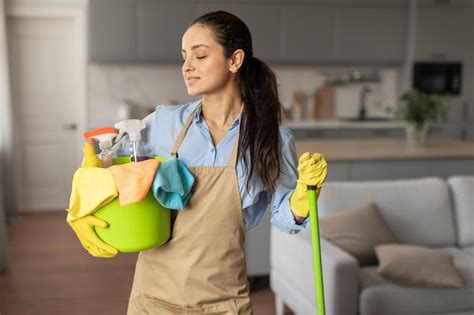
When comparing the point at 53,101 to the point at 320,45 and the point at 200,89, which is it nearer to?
the point at 320,45

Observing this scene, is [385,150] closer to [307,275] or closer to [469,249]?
[469,249]

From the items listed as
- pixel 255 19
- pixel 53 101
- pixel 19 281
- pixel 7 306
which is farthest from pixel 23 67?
pixel 7 306

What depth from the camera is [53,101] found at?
19.4ft

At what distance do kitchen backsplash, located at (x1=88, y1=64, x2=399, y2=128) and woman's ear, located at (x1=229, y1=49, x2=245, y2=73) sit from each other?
13.7ft

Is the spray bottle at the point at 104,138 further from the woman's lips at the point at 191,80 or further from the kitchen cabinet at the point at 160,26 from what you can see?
the kitchen cabinet at the point at 160,26

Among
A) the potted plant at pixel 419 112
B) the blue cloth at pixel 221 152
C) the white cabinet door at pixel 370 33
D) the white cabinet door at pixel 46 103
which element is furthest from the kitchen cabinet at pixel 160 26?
the blue cloth at pixel 221 152

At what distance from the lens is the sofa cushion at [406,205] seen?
10.2ft

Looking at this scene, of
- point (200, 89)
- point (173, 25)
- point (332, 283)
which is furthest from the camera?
point (173, 25)

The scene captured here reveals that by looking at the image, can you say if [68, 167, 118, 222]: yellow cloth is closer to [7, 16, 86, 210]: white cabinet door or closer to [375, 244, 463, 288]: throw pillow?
[375, 244, 463, 288]: throw pillow

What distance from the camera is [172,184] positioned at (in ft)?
4.18

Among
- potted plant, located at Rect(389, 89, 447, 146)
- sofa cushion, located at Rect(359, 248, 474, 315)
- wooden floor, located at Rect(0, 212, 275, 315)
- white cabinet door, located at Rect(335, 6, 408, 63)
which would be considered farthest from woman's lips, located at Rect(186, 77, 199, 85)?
white cabinet door, located at Rect(335, 6, 408, 63)

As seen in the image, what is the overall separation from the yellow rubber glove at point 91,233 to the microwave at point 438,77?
5.38 m

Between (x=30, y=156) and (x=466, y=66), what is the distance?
463 centimetres

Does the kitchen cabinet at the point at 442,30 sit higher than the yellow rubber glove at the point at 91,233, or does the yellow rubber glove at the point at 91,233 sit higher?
the kitchen cabinet at the point at 442,30
